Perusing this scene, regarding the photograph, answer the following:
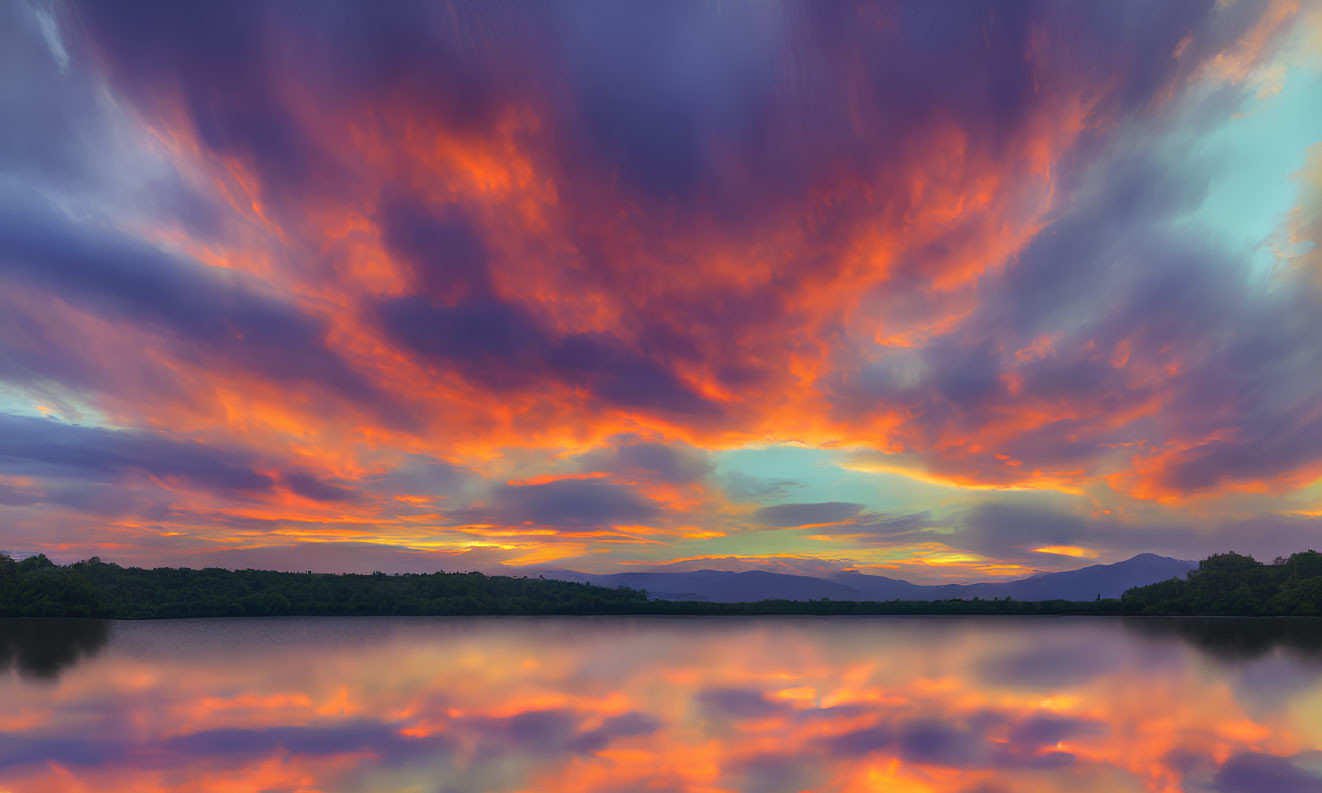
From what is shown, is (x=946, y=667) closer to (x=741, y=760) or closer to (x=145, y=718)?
(x=741, y=760)

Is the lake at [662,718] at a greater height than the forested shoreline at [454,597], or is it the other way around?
the forested shoreline at [454,597]

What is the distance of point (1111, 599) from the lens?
72.5 meters

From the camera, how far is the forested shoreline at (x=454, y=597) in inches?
2611

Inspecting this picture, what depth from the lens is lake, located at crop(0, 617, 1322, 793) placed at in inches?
598

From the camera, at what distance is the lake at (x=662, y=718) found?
49.8 feet

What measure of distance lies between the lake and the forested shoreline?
1311 inches

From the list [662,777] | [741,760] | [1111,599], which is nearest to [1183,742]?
[741,760]

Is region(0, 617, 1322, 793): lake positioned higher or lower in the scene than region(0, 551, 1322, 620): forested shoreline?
lower

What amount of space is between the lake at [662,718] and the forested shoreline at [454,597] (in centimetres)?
3330

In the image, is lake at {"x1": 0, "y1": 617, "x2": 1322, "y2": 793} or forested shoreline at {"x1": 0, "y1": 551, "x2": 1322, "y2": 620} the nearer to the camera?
lake at {"x1": 0, "y1": 617, "x2": 1322, "y2": 793}

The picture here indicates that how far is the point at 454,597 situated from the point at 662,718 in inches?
2566

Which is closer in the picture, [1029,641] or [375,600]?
[1029,641]

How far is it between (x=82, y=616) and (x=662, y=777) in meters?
81.1

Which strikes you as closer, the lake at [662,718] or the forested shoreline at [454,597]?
the lake at [662,718]
